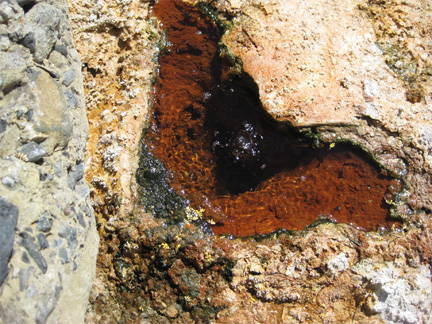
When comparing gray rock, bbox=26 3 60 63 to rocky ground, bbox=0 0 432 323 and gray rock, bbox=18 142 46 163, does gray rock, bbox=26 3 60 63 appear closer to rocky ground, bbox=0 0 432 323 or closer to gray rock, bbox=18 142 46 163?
rocky ground, bbox=0 0 432 323

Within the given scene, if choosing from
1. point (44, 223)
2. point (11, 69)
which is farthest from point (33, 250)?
point (11, 69)

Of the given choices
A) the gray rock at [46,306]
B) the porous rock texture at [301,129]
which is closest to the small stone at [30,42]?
the porous rock texture at [301,129]

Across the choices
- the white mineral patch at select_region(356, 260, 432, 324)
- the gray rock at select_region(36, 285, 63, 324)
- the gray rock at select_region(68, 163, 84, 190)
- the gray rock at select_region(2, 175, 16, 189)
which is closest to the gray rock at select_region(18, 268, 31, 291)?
the gray rock at select_region(36, 285, 63, 324)

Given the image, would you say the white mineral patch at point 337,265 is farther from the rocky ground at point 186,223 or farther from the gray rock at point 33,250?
the gray rock at point 33,250

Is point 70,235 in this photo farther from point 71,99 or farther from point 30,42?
point 30,42

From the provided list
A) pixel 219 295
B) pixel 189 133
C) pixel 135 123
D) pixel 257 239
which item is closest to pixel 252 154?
pixel 189 133
